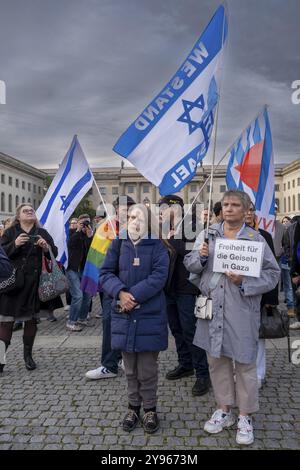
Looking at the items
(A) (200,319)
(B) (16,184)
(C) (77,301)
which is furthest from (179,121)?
(B) (16,184)

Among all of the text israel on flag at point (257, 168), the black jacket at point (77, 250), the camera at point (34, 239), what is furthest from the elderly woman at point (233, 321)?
the black jacket at point (77, 250)

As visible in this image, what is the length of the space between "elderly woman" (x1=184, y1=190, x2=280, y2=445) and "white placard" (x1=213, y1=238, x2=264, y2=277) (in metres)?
0.06

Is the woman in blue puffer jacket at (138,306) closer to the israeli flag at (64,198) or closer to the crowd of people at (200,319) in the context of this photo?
the crowd of people at (200,319)

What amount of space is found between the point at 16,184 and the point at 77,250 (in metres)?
79.1

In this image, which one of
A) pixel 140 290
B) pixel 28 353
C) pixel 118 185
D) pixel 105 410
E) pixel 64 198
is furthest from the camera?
pixel 118 185

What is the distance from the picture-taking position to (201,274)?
3.75 meters

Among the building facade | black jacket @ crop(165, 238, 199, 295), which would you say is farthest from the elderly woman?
the building facade

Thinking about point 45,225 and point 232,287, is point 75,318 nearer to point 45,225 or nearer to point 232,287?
point 45,225

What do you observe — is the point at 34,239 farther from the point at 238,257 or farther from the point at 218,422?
the point at 218,422

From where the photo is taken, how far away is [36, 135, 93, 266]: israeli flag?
294 inches

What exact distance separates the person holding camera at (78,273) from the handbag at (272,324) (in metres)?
3.96

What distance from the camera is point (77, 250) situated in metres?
8.07

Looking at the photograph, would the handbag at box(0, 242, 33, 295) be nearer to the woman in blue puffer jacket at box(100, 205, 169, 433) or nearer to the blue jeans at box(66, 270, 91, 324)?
Result: the woman in blue puffer jacket at box(100, 205, 169, 433)

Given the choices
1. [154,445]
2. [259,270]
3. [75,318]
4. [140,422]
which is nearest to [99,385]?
[140,422]
